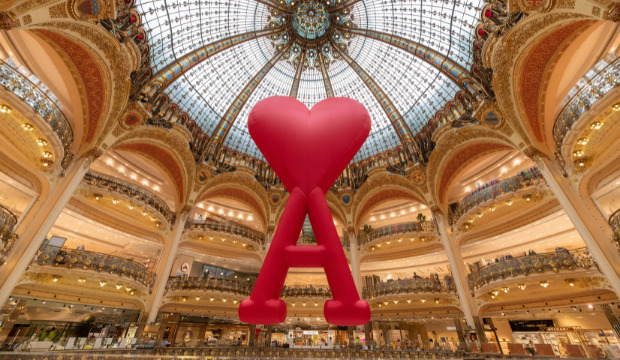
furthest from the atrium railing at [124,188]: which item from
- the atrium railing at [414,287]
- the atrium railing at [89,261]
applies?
the atrium railing at [414,287]

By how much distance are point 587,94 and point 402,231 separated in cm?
1358

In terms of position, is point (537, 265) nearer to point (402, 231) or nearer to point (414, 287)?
point (414, 287)

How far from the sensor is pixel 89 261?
14.3 meters

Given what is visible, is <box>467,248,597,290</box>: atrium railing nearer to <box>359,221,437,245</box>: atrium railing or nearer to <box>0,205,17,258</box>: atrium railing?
<box>359,221,437,245</box>: atrium railing

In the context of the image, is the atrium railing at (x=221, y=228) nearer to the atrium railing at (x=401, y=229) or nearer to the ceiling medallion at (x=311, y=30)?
the atrium railing at (x=401, y=229)

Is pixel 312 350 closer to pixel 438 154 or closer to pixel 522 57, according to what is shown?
pixel 438 154

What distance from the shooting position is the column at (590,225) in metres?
11.3

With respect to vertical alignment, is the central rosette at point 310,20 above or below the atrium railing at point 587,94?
above

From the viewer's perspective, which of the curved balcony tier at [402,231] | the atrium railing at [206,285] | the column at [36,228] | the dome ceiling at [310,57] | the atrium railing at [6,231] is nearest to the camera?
the atrium railing at [6,231]

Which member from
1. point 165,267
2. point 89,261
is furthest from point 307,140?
point 165,267

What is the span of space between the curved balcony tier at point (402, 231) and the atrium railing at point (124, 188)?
16345 mm

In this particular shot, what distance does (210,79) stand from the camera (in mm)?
20531

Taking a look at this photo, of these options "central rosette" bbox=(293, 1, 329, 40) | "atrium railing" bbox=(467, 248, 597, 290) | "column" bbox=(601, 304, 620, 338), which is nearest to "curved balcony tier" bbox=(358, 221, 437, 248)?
"atrium railing" bbox=(467, 248, 597, 290)

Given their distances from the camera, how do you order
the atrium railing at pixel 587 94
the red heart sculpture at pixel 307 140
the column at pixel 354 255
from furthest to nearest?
the column at pixel 354 255 → the atrium railing at pixel 587 94 → the red heart sculpture at pixel 307 140
